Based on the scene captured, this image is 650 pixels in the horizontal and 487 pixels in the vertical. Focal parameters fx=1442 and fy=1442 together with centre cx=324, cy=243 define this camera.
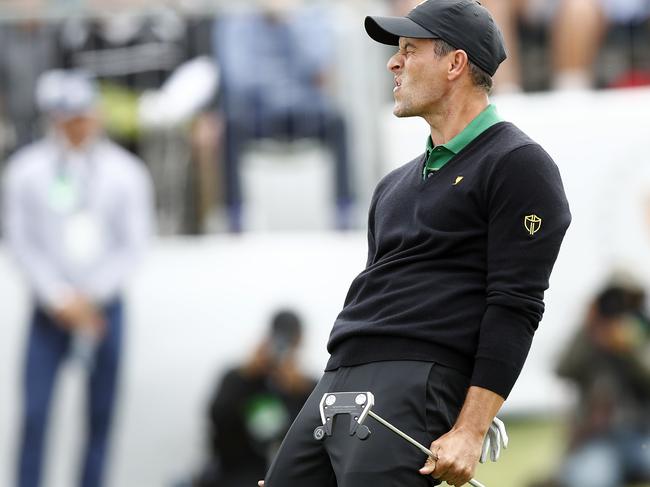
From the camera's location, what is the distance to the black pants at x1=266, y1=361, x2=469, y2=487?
3590mm

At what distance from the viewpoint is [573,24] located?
9430 mm

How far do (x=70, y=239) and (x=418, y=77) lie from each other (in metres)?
5.61

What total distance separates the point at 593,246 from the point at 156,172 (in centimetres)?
285

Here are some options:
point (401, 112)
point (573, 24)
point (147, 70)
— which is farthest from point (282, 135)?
point (401, 112)

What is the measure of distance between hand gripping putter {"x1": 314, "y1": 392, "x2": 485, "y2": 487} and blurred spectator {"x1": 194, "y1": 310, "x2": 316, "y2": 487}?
5174 mm

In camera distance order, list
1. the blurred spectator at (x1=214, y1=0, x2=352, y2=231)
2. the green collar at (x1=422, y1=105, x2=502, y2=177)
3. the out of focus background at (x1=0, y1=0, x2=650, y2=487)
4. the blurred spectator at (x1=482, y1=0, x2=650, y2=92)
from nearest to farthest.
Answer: the green collar at (x1=422, y1=105, x2=502, y2=177), the out of focus background at (x1=0, y1=0, x2=650, y2=487), the blurred spectator at (x1=214, y1=0, x2=352, y2=231), the blurred spectator at (x1=482, y1=0, x2=650, y2=92)

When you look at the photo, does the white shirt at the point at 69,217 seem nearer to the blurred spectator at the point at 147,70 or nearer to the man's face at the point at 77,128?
the man's face at the point at 77,128

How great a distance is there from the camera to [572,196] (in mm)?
9125

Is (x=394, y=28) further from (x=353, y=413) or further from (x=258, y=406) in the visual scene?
(x=258, y=406)

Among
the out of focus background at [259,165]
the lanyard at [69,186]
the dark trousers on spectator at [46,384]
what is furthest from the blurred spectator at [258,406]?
the lanyard at [69,186]

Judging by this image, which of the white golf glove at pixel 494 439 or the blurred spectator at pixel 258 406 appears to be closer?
the white golf glove at pixel 494 439

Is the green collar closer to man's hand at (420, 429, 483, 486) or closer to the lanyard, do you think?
man's hand at (420, 429, 483, 486)

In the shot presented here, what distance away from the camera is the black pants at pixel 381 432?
3590mm

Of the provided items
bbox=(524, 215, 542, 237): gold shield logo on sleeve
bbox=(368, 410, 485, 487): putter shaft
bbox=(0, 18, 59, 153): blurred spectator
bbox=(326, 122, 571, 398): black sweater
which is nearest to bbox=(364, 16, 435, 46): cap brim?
bbox=(326, 122, 571, 398): black sweater
